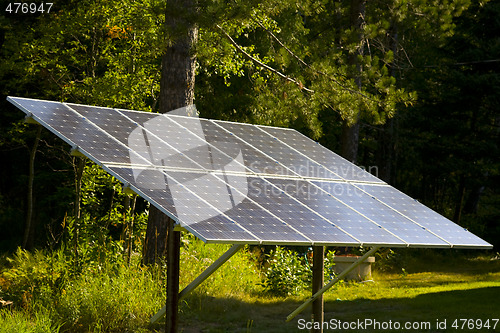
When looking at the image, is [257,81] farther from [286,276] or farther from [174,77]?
[286,276]

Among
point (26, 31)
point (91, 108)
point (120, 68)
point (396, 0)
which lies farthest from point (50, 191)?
point (91, 108)

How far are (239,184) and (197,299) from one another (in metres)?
5.24

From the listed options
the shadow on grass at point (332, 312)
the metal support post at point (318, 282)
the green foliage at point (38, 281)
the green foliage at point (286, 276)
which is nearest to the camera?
the metal support post at point (318, 282)

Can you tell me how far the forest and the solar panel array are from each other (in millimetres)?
3706

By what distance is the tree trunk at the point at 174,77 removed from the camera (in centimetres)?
1332

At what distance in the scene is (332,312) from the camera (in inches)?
527

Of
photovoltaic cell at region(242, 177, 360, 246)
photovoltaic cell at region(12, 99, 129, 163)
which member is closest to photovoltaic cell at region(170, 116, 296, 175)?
photovoltaic cell at region(242, 177, 360, 246)

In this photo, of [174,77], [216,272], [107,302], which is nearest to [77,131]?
[107,302]

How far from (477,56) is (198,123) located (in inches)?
628

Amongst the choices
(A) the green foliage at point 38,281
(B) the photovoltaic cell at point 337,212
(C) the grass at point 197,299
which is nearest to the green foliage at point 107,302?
(C) the grass at point 197,299

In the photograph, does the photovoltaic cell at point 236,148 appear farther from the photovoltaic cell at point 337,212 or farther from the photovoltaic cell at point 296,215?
the photovoltaic cell at point 296,215

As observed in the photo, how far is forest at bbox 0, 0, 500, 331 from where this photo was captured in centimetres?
1506

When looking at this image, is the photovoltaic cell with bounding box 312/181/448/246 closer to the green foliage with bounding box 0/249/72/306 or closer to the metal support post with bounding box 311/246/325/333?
the metal support post with bounding box 311/246/325/333

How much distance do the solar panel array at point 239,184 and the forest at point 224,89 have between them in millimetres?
3706
